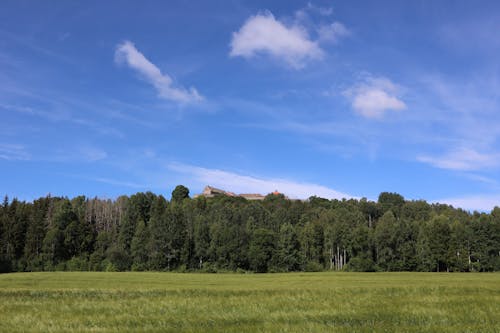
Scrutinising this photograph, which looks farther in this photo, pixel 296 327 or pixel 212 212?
pixel 212 212

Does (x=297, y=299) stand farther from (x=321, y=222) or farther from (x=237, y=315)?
(x=321, y=222)

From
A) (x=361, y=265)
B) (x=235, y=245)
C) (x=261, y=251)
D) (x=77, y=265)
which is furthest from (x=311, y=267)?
(x=77, y=265)

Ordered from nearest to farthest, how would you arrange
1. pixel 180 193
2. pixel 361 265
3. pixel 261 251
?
pixel 361 265 < pixel 261 251 < pixel 180 193

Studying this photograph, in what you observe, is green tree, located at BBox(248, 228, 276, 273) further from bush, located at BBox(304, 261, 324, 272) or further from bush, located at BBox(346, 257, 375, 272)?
bush, located at BBox(346, 257, 375, 272)

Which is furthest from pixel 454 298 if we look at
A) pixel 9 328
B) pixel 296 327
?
pixel 9 328

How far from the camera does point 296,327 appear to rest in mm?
9680

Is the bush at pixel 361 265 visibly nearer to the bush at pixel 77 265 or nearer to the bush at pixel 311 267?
the bush at pixel 311 267

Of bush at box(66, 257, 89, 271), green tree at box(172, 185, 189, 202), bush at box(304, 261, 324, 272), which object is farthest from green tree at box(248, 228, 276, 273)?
green tree at box(172, 185, 189, 202)

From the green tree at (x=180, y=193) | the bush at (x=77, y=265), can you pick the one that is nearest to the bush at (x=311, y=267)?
the bush at (x=77, y=265)

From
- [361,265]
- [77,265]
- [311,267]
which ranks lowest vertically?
[77,265]

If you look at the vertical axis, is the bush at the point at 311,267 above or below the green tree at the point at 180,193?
below

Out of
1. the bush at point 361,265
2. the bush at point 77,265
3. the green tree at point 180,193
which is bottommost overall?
the bush at point 77,265

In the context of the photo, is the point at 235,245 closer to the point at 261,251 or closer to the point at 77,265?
the point at 261,251

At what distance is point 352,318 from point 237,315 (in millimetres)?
3201
